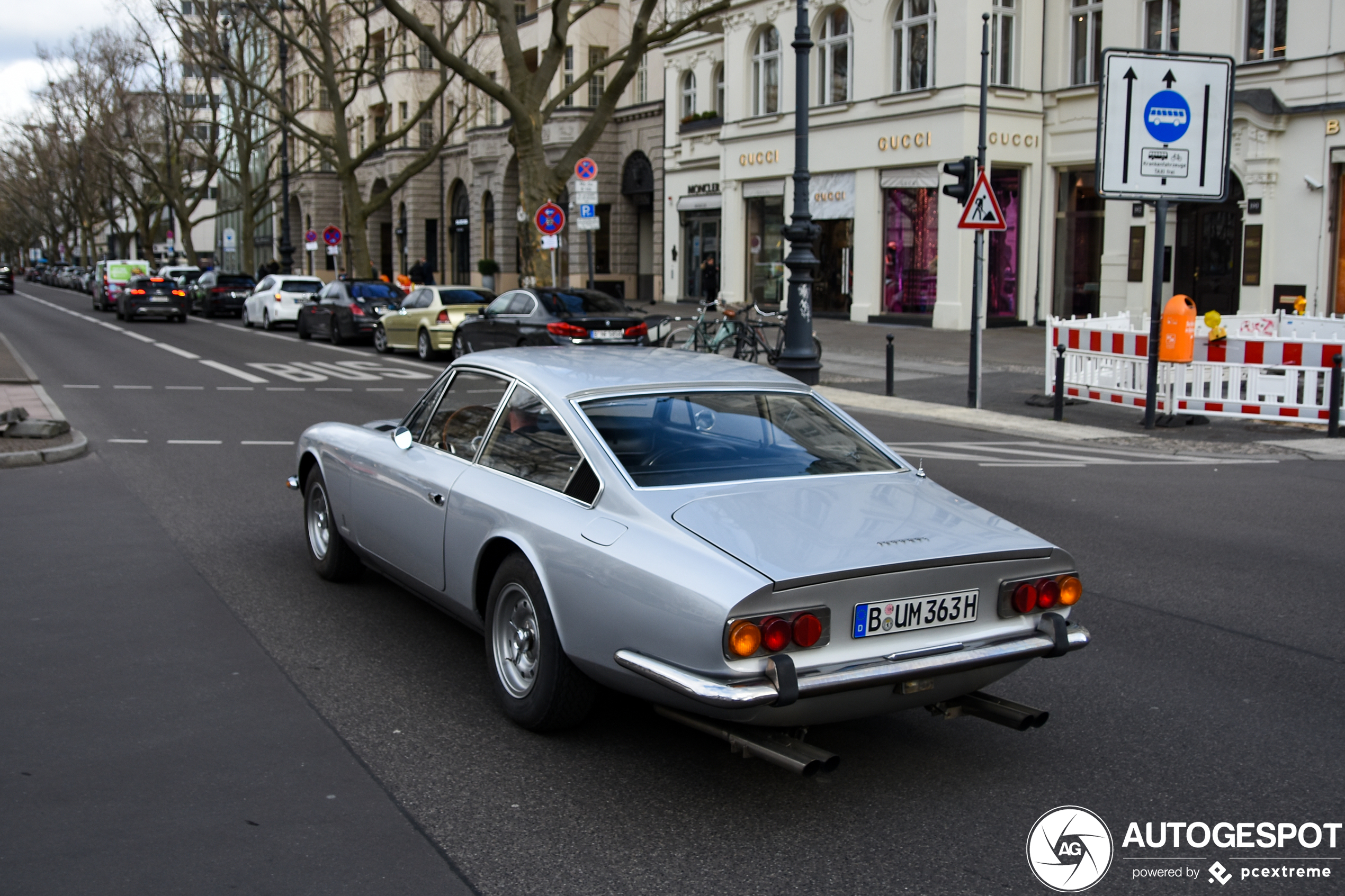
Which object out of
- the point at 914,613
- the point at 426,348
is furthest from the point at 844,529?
the point at 426,348

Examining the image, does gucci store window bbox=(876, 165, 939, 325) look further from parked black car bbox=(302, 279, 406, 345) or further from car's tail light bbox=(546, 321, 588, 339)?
car's tail light bbox=(546, 321, 588, 339)

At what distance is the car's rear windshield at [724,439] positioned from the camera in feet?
15.6

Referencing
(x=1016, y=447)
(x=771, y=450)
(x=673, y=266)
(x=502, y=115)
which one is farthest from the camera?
(x=502, y=115)

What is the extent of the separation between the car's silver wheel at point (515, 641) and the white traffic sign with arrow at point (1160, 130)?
11.9 m

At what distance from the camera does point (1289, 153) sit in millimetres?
23438

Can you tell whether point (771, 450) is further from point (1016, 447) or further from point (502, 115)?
point (502, 115)

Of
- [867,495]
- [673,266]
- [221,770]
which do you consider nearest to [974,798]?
[867,495]

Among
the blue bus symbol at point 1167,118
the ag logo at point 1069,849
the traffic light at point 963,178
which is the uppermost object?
the blue bus symbol at point 1167,118

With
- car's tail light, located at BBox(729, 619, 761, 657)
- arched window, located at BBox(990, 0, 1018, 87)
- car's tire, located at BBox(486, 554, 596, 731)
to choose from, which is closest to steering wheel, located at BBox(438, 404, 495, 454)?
car's tire, located at BBox(486, 554, 596, 731)

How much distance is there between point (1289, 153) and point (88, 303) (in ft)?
164

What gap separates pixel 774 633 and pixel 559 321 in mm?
16161

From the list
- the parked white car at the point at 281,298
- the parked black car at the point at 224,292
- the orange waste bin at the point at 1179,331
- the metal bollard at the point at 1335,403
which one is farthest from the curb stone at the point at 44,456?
the parked black car at the point at 224,292

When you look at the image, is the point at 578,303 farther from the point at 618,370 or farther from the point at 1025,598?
the point at 1025,598

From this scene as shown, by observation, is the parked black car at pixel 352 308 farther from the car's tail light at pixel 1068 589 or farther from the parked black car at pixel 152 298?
the car's tail light at pixel 1068 589
